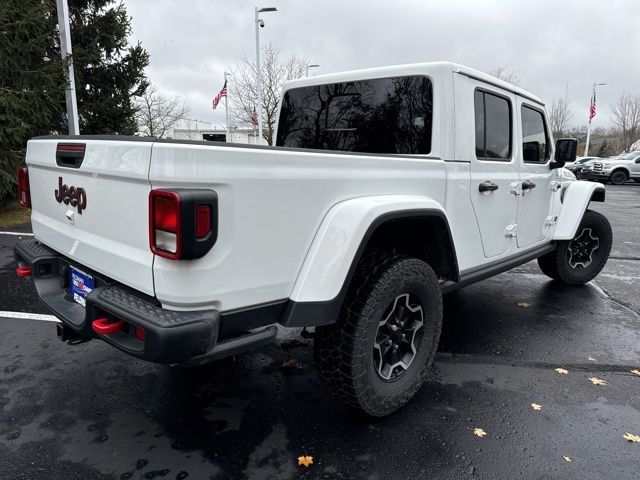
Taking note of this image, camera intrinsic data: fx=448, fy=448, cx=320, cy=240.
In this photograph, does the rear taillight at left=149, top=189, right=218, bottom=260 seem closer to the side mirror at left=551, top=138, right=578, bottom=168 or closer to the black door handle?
the black door handle

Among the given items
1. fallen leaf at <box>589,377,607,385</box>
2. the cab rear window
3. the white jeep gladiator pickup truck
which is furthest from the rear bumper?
fallen leaf at <box>589,377,607,385</box>

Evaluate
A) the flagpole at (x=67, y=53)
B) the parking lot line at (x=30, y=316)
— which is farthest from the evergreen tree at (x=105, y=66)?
the parking lot line at (x=30, y=316)

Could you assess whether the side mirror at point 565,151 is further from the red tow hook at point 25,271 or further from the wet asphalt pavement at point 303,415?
the red tow hook at point 25,271

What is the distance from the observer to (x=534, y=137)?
13.4 ft

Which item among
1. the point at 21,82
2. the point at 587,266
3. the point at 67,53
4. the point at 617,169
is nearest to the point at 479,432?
the point at 587,266

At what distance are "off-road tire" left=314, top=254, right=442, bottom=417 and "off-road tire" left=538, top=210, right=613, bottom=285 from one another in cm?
321

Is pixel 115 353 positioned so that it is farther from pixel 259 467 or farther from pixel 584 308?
pixel 584 308

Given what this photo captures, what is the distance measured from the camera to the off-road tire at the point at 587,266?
5094 mm

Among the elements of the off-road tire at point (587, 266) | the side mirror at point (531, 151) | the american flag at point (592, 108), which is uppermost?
the american flag at point (592, 108)

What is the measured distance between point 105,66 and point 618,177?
23696 mm

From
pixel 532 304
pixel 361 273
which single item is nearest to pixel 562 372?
pixel 532 304

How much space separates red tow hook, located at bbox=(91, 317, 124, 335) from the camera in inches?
75.7

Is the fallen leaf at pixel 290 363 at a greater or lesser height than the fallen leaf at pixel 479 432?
greater

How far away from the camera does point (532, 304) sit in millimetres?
4770
